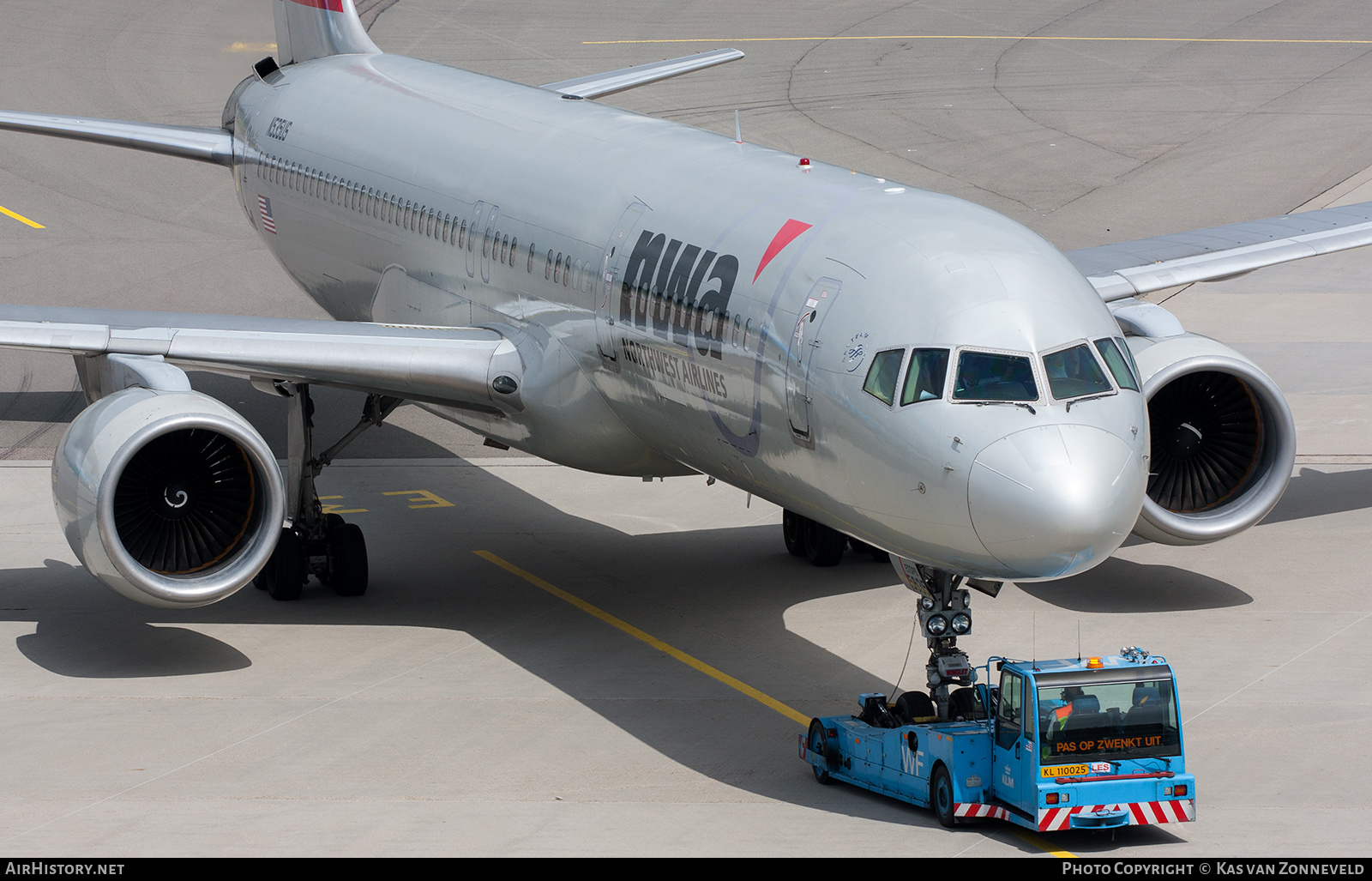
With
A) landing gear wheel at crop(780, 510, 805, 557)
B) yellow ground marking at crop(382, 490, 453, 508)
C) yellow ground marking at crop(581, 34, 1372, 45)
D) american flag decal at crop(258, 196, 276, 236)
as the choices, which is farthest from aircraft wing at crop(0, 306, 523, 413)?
yellow ground marking at crop(581, 34, 1372, 45)

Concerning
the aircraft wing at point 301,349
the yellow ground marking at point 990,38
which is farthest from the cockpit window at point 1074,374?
the yellow ground marking at point 990,38

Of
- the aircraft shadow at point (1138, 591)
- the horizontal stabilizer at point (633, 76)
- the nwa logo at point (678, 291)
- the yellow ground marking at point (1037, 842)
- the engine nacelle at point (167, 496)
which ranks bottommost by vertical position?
the yellow ground marking at point (1037, 842)

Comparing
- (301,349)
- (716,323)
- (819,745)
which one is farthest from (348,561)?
(819,745)

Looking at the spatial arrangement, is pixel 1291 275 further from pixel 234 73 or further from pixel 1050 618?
pixel 234 73

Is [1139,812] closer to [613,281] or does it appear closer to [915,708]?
[915,708]

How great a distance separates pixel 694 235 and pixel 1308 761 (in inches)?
287

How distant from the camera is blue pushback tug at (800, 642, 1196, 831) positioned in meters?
13.0

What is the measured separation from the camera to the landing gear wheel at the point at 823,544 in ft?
70.2

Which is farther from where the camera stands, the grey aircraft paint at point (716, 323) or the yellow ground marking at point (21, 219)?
the yellow ground marking at point (21, 219)

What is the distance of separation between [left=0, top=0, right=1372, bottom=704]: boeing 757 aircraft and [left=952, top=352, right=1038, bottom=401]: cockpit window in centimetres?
2

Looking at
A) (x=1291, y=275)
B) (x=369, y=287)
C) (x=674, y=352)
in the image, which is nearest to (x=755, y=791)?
(x=674, y=352)

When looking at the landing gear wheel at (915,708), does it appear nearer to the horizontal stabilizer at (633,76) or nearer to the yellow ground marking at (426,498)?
the yellow ground marking at (426,498)

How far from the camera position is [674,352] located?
53.3 ft

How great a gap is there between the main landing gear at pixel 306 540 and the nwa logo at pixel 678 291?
5.37m
